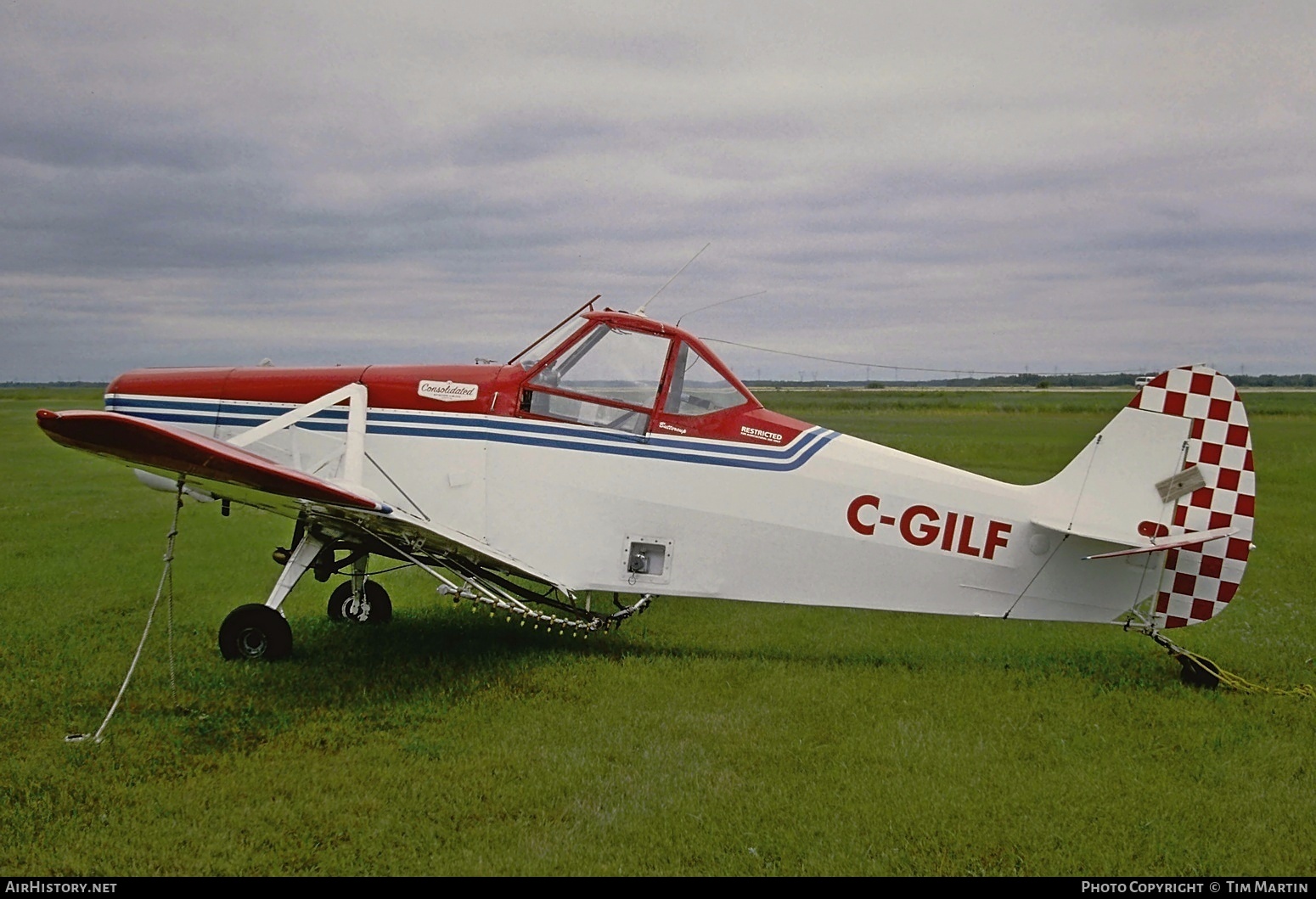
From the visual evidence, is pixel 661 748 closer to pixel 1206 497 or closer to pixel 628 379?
pixel 628 379

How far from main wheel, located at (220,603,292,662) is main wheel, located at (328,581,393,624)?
148 centimetres

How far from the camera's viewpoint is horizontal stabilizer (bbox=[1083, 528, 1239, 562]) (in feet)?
20.2

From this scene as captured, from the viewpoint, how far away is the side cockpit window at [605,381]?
6.82m

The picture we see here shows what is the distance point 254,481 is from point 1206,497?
634 centimetres

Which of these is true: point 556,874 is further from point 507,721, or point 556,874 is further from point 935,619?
point 935,619

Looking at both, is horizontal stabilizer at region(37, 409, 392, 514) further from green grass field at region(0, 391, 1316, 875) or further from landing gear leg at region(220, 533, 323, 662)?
green grass field at region(0, 391, 1316, 875)

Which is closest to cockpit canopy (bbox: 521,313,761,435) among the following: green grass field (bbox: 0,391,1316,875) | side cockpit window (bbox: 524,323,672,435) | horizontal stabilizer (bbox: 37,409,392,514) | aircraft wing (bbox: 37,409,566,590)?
side cockpit window (bbox: 524,323,672,435)

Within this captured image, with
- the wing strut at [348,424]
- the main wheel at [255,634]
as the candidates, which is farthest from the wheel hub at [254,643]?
the wing strut at [348,424]

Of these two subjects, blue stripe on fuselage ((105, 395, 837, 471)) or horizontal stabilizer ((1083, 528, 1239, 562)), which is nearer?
horizontal stabilizer ((1083, 528, 1239, 562))

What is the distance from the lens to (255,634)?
6.83 meters

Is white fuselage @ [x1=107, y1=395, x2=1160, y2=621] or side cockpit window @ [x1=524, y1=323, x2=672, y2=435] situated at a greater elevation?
side cockpit window @ [x1=524, y1=323, x2=672, y2=435]

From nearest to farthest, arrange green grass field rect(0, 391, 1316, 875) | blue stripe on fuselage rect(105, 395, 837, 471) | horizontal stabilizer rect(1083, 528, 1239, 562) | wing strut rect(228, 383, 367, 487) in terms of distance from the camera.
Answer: green grass field rect(0, 391, 1316, 875) → horizontal stabilizer rect(1083, 528, 1239, 562) → wing strut rect(228, 383, 367, 487) → blue stripe on fuselage rect(105, 395, 837, 471)

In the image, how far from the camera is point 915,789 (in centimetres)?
495

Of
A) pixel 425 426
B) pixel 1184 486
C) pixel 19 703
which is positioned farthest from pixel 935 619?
pixel 19 703
